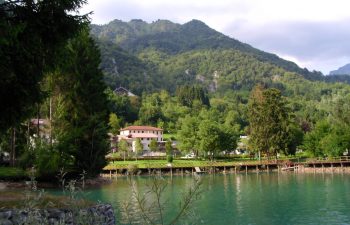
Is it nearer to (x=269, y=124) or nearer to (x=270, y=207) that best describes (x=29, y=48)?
(x=270, y=207)

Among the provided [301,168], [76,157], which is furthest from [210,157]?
[76,157]

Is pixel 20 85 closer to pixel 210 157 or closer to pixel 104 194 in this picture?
pixel 104 194

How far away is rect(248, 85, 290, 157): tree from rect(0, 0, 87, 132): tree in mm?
70172

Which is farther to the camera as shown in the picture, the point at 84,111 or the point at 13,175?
the point at 84,111

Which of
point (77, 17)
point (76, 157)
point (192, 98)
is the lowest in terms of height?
point (76, 157)

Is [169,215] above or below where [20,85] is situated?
below

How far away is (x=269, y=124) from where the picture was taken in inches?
3228

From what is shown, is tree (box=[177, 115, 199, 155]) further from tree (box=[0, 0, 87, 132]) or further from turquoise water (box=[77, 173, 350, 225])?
tree (box=[0, 0, 87, 132])

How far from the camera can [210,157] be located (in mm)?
94188

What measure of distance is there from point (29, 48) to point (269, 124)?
72687mm

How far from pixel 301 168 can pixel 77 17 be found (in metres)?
65.2

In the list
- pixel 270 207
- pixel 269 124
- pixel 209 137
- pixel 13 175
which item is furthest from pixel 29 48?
pixel 209 137

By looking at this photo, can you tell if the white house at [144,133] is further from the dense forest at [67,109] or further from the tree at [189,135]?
the tree at [189,135]

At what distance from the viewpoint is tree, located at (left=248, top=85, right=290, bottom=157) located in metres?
80.9
